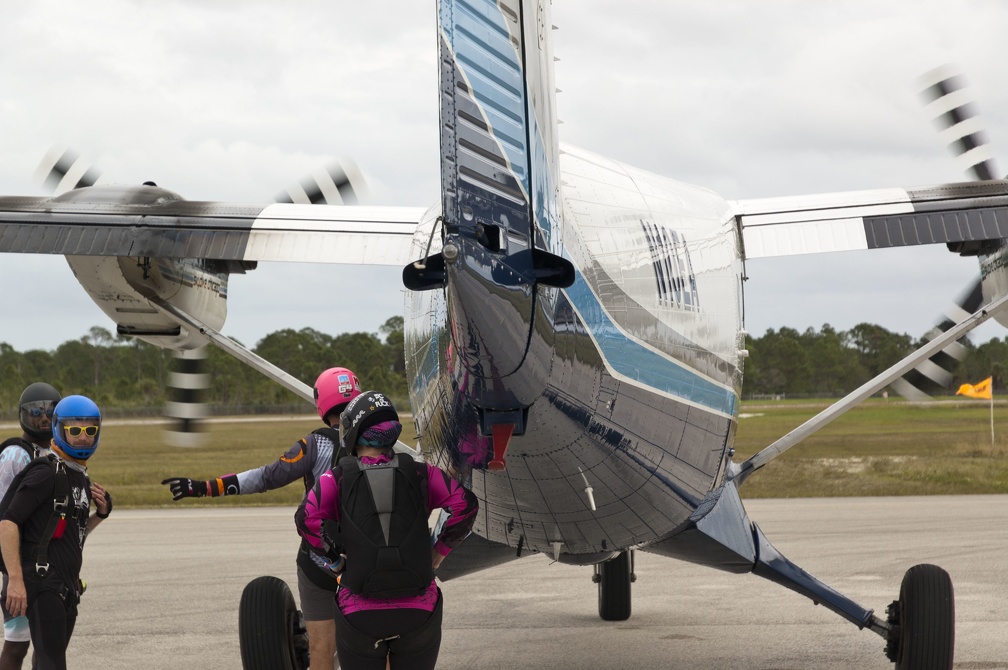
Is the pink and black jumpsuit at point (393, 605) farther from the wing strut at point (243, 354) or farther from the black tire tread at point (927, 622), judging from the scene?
the black tire tread at point (927, 622)

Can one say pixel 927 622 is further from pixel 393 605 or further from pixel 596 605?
pixel 596 605

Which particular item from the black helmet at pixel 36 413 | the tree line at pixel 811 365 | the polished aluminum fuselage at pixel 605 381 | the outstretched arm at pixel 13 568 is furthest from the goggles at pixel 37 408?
the tree line at pixel 811 365

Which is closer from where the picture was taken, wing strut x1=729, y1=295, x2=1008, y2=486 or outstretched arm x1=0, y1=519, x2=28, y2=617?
outstretched arm x1=0, y1=519, x2=28, y2=617

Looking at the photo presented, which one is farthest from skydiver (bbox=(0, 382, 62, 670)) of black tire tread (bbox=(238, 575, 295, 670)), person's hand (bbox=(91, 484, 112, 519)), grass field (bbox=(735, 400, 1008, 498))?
grass field (bbox=(735, 400, 1008, 498))

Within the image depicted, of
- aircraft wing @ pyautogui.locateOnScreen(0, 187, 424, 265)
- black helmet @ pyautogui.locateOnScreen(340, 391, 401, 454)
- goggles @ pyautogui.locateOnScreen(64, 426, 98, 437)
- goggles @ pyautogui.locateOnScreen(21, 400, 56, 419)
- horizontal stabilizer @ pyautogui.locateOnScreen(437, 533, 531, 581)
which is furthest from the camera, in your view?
aircraft wing @ pyautogui.locateOnScreen(0, 187, 424, 265)

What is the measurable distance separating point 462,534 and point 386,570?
0.49 metres

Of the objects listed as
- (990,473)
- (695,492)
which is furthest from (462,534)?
(990,473)

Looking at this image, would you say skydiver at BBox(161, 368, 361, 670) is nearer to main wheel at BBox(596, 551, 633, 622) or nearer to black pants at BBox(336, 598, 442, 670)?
black pants at BBox(336, 598, 442, 670)

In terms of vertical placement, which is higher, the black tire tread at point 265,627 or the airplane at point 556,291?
the airplane at point 556,291

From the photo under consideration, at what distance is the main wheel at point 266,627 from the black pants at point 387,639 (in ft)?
7.04

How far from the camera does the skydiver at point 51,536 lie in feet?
18.9

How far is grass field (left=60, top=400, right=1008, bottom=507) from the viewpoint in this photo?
26188 millimetres

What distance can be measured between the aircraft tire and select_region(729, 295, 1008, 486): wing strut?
8.24 feet

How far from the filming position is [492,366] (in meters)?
4.34
